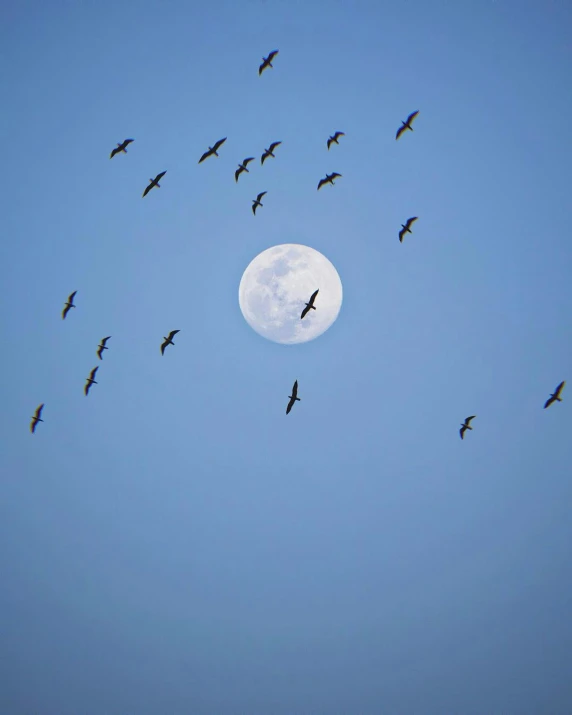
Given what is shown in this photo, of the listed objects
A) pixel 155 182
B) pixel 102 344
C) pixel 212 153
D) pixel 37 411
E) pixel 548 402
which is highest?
Answer: pixel 212 153

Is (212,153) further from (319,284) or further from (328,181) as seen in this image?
(319,284)

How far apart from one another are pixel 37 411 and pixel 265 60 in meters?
35.0

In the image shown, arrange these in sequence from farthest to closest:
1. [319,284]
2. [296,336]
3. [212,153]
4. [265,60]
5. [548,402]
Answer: [296,336] → [319,284] → [548,402] → [212,153] → [265,60]

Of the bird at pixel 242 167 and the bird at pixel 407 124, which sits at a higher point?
the bird at pixel 407 124

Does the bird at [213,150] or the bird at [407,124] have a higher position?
the bird at [407,124]

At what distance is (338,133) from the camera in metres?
43.5

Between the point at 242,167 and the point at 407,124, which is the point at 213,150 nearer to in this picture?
the point at 242,167

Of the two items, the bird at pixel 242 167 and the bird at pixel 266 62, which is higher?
the bird at pixel 266 62

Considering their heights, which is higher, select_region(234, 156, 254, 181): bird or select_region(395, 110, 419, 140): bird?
select_region(395, 110, 419, 140): bird

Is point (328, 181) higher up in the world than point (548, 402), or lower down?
higher up

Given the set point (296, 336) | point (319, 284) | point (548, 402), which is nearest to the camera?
point (548, 402)

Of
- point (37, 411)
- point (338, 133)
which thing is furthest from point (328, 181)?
point (37, 411)

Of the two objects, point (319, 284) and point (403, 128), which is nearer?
point (403, 128)


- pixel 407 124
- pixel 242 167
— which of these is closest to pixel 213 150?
pixel 242 167
